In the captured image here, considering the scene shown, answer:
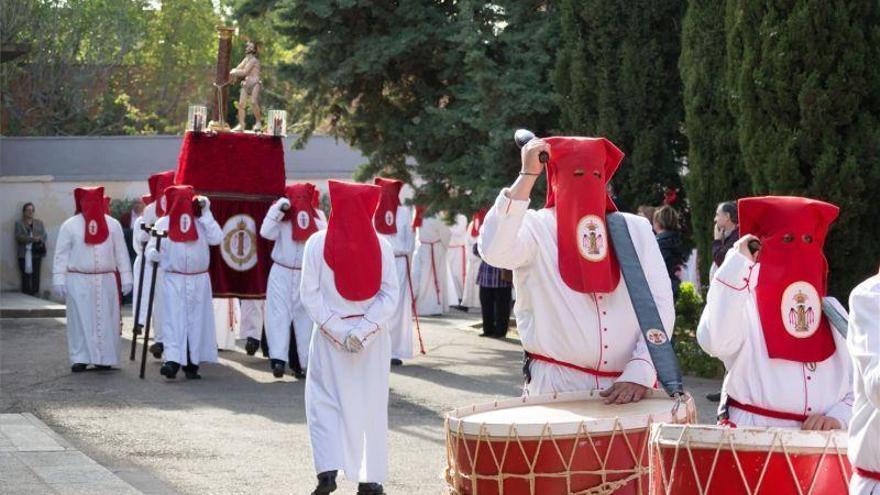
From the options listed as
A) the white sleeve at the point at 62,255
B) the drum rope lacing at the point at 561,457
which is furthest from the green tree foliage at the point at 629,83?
the drum rope lacing at the point at 561,457

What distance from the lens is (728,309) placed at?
22.5ft

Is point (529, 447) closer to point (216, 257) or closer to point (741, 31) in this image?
point (741, 31)

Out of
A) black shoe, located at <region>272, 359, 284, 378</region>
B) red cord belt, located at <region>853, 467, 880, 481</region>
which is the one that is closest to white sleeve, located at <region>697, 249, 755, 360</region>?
red cord belt, located at <region>853, 467, 880, 481</region>

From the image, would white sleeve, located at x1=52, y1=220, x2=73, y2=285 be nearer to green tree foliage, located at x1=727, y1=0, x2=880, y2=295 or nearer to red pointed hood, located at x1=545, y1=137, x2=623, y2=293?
green tree foliage, located at x1=727, y1=0, x2=880, y2=295

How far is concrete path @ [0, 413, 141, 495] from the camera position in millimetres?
10211

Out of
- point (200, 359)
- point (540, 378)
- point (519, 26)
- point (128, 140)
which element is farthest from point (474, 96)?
point (128, 140)

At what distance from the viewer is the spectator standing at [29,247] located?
107ft

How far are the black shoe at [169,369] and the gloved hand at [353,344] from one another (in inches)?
290

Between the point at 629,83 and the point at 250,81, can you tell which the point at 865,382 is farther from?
the point at 250,81

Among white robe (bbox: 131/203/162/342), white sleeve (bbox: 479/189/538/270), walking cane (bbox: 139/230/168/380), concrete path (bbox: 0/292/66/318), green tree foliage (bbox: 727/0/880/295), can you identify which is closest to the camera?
white sleeve (bbox: 479/189/538/270)

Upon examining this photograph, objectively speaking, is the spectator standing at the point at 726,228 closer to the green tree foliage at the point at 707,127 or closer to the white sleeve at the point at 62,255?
the green tree foliage at the point at 707,127

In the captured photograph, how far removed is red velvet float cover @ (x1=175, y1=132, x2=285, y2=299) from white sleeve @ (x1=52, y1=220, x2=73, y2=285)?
1.44m

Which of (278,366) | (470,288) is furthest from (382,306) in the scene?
(470,288)

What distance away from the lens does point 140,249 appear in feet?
67.6
